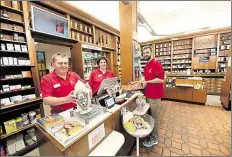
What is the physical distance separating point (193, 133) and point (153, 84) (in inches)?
58.6

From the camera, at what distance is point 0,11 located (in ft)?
Result: 6.50

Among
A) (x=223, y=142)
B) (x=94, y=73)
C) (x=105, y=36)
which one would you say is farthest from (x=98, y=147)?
(x=105, y=36)

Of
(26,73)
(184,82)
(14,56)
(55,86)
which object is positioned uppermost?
(14,56)

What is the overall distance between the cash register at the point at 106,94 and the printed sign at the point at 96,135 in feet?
1.07

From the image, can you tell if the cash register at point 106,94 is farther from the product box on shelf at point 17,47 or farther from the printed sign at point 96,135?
the product box on shelf at point 17,47

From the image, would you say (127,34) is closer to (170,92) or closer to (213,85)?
(170,92)

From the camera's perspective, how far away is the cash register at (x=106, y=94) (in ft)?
4.87

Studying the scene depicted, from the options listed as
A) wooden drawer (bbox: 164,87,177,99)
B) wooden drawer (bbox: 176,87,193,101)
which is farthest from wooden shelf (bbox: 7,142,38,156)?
wooden drawer (bbox: 176,87,193,101)

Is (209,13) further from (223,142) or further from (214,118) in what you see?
(223,142)

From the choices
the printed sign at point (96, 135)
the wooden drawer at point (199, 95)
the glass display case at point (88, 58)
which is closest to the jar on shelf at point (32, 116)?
the glass display case at point (88, 58)

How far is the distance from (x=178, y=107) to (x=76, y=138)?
154 inches

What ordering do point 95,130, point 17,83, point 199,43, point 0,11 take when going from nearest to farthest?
1. point 95,130
2. point 0,11
3. point 17,83
4. point 199,43

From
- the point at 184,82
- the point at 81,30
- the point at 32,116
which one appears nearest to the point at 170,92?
the point at 184,82

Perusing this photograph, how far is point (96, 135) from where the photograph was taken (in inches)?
45.3
